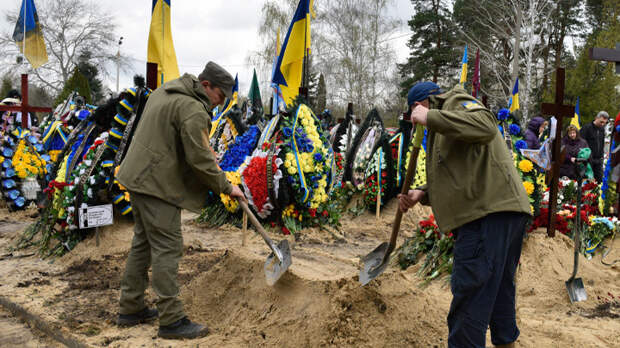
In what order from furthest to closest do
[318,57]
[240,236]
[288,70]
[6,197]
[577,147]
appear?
[318,57] < [6,197] < [577,147] < [288,70] < [240,236]

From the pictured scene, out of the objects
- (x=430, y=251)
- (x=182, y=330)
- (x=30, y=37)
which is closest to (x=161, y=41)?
(x=182, y=330)

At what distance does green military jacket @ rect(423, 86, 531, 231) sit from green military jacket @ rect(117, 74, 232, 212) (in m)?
1.67

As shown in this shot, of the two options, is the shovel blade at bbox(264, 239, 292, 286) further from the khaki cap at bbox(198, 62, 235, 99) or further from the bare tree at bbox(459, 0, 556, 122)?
the bare tree at bbox(459, 0, 556, 122)

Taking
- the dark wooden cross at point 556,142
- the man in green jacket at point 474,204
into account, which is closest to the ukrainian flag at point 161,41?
the man in green jacket at point 474,204

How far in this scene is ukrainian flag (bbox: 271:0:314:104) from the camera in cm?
780

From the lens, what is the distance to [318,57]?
2622 centimetres

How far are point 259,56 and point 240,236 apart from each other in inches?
863

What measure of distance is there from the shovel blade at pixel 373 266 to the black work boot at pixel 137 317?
1.76 meters

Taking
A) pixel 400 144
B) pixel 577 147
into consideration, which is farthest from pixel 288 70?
pixel 577 147

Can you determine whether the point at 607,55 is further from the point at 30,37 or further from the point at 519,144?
the point at 30,37

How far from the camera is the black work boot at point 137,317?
3.72 m

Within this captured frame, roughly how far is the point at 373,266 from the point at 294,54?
5.11 metres

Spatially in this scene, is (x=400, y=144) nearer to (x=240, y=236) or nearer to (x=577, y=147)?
(x=577, y=147)

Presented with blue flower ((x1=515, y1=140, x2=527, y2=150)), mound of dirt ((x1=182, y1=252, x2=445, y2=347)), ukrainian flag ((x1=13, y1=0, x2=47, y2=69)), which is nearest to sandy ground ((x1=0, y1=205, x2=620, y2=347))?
mound of dirt ((x1=182, y1=252, x2=445, y2=347))
